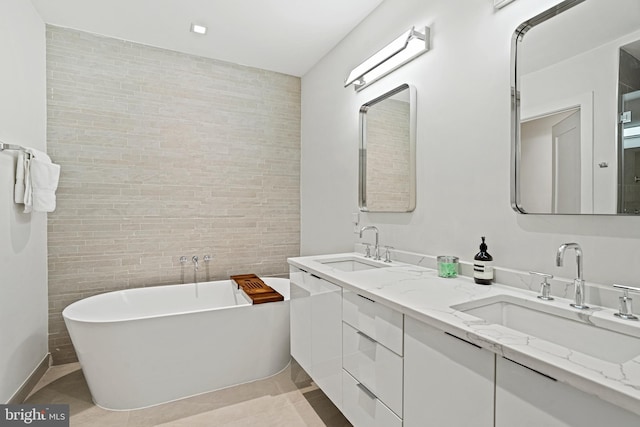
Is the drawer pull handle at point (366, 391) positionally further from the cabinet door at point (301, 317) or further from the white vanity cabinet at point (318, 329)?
the cabinet door at point (301, 317)

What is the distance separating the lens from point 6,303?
200 centimetres

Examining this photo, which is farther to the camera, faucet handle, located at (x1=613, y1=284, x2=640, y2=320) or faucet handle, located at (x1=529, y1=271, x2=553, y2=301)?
faucet handle, located at (x1=529, y1=271, x2=553, y2=301)

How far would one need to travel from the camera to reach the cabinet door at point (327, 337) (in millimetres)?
1731

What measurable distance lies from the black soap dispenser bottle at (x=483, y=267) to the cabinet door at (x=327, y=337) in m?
0.66

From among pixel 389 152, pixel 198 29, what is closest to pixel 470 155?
pixel 389 152

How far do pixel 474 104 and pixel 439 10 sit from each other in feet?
2.05

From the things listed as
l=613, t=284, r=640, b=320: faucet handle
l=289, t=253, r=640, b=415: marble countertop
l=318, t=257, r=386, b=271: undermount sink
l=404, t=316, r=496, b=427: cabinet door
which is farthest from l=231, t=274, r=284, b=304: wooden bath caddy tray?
l=613, t=284, r=640, b=320: faucet handle

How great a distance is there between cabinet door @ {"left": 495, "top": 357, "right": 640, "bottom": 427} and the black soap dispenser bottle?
0.67m

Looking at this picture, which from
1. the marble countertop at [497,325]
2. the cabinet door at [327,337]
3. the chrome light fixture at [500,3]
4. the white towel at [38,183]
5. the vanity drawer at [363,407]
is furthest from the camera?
the white towel at [38,183]

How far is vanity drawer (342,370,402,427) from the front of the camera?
136cm

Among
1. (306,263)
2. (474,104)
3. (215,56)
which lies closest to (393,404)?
(306,263)

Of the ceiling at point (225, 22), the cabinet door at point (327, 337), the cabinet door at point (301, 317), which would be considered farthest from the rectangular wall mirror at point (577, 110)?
the ceiling at point (225, 22)

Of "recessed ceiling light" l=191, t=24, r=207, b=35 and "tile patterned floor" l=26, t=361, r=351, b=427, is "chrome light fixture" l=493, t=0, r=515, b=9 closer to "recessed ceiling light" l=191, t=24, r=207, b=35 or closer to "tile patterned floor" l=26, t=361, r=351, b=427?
"recessed ceiling light" l=191, t=24, r=207, b=35

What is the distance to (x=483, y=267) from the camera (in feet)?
4.99
